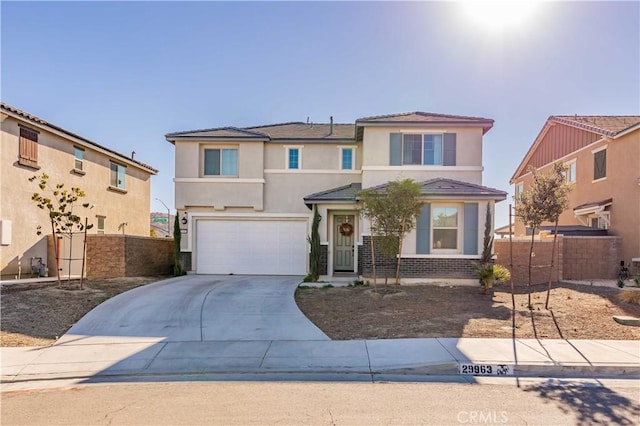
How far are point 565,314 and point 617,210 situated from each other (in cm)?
1063

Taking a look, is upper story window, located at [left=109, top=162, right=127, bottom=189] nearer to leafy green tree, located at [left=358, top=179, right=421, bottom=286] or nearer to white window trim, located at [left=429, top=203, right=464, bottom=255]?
leafy green tree, located at [left=358, top=179, right=421, bottom=286]

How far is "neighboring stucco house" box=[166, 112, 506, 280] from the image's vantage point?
14844mm

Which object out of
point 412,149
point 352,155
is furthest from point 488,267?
point 352,155

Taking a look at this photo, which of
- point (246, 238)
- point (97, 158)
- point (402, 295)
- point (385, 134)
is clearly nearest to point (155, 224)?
point (97, 158)

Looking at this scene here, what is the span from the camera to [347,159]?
16.9 metres

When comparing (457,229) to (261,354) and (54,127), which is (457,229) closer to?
(261,354)

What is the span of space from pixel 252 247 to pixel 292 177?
11.4 feet

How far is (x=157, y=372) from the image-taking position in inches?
239

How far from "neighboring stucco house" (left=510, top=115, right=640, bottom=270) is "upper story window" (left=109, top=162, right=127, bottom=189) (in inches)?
792

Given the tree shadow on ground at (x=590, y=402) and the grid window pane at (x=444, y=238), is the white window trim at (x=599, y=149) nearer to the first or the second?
the grid window pane at (x=444, y=238)

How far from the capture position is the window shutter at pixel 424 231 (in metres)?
13.1

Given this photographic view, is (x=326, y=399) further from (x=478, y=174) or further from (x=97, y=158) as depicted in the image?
(x=97, y=158)

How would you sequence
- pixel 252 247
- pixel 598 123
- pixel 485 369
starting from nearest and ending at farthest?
pixel 485 369 < pixel 252 247 < pixel 598 123

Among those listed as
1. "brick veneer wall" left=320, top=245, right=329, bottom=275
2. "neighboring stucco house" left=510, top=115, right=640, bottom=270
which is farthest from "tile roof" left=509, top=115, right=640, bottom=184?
"brick veneer wall" left=320, top=245, right=329, bottom=275
